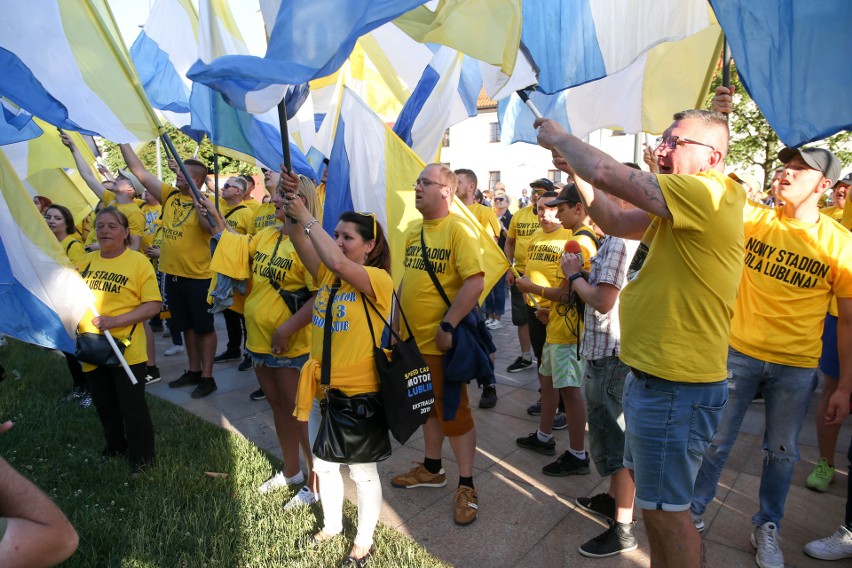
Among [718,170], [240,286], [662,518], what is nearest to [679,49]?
[718,170]

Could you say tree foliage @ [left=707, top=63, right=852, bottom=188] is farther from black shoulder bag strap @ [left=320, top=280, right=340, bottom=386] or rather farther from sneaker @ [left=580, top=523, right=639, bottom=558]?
black shoulder bag strap @ [left=320, top=280, right=340, bottom=386]

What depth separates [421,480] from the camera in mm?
3869

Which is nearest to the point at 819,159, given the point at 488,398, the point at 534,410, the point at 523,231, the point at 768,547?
the point at 768,547

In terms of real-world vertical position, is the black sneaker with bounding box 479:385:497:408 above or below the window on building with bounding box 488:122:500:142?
below

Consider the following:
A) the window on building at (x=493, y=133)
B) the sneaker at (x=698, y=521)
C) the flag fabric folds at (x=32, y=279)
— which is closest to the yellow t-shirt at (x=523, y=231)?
the sneaker at (x=698, y=521)

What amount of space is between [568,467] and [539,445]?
43 cm

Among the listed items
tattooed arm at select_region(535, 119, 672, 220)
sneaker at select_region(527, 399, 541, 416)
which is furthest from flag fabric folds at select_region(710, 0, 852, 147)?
sneaker at select_region(527, 399, 541, 416)

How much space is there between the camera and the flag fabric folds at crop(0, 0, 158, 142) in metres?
3.29

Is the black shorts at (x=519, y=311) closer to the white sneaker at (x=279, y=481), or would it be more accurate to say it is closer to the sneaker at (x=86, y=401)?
the white sneaker at (x=279, y=481)

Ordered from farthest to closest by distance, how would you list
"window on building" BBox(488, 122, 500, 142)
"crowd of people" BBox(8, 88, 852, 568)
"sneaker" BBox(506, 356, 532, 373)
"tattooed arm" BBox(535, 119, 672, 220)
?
"window on building" BBox(488, 122, 500, 142) → "sneaker" BBox(506, 356, 532, 373) → "crowd of people" BBox(8, 88, 852, 568) → "tattooed arm" BBox(535, 119, 672, 220)

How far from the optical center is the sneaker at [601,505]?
3.40 m

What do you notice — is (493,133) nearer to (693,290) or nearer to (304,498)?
(304,498)

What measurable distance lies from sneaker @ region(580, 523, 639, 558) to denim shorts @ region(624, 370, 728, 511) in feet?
3.11

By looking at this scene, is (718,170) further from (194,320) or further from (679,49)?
(194,320)
